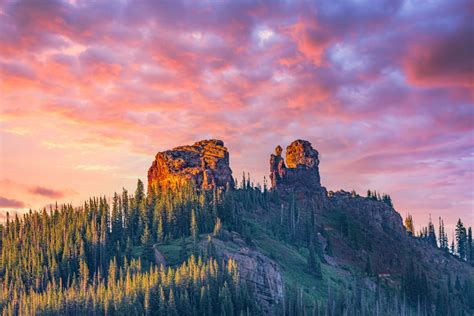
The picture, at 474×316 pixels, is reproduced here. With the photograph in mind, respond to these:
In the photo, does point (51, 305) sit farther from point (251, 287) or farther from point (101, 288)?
point (251, 287)

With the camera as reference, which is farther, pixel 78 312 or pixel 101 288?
pixel 101 288

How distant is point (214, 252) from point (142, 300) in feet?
120

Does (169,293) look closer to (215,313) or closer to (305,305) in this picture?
(215,313)

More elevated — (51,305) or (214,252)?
(214,252)

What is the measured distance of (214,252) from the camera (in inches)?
7677

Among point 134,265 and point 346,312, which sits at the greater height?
point 134,265

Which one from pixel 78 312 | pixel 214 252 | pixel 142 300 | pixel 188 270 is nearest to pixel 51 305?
pixel 78 312

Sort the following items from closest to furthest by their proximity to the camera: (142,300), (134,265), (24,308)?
(142,300) < (24,308) < (134,265)

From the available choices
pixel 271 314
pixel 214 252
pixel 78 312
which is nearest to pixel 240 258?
pixel 214 252

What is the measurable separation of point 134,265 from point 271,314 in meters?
44.4

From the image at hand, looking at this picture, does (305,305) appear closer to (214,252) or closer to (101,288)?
(214,252)

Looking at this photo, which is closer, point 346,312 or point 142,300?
point 142,300

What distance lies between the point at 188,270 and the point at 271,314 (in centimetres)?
2763

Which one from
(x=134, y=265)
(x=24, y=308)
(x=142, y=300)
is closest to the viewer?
(x=142, y=300)
